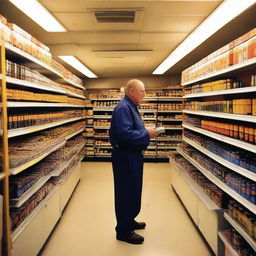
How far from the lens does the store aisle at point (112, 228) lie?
3256mm

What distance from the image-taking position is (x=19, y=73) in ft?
9.58

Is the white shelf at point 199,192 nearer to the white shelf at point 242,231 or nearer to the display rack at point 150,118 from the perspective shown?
the white shelf at point 242,231

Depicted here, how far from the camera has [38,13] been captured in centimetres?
326

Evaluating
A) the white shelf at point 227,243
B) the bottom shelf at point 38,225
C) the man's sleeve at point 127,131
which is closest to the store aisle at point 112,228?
the bottom shelf at point 38,225

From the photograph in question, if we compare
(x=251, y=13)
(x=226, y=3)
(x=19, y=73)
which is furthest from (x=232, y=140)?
(x=19, y=73)

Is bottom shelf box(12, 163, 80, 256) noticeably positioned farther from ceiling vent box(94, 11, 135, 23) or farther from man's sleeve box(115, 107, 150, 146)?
ceiling vent box(94, 11, 135, 23)

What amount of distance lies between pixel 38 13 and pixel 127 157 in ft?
6.91

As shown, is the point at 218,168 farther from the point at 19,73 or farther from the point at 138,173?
the point at 19,73

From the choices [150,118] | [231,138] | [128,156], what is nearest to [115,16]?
[128,156]

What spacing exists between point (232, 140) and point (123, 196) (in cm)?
151

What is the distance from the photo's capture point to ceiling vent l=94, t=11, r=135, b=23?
358 cm

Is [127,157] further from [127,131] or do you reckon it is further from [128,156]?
[127,131]

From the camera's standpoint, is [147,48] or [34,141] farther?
[147,48]

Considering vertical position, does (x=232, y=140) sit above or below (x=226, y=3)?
below
